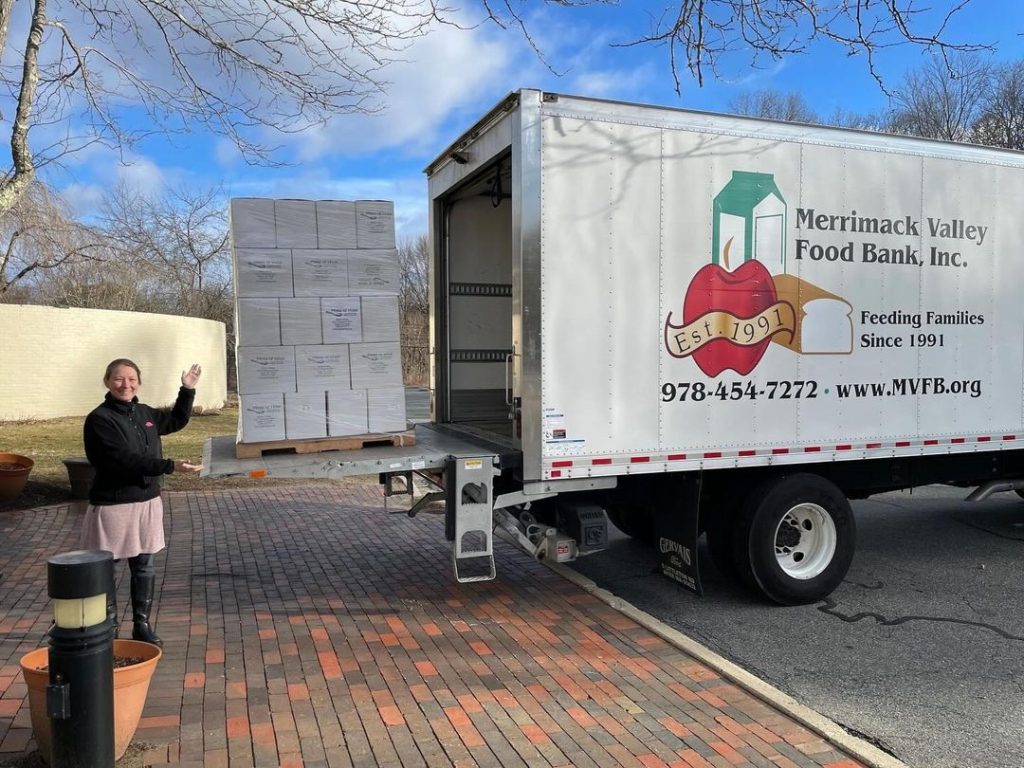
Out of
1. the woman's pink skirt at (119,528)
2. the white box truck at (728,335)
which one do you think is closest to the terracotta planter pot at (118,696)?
the woman's pink skirt at (119,528)

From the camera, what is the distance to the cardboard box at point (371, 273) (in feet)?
16.4

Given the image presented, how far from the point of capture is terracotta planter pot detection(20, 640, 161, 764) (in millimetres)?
3041

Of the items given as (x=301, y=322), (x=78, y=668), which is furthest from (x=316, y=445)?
(x=78, y=668)

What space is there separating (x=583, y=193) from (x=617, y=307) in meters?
0.74

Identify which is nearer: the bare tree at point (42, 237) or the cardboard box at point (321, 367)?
the cardboard box at point (321, 367)

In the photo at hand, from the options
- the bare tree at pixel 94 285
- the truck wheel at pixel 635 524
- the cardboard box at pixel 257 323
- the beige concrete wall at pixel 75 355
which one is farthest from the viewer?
the bare tree at pixel 94 285

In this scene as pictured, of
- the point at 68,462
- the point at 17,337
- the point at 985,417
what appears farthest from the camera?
the point at 17,337

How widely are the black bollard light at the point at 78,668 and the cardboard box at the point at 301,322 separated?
2.19 meters

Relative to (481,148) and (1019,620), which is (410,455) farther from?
(1019,620)

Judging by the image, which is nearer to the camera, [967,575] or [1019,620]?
[1019,620]

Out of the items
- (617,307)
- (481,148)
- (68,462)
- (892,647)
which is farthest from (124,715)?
(68,462)

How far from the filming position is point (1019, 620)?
17.7ft

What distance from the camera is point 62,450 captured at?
12570mm

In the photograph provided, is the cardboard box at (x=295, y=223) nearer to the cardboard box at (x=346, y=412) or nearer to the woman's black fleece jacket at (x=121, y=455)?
the cardboard box at (x=346, y=412)
